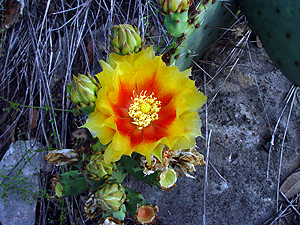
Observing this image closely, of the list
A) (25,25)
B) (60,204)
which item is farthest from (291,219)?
(25,25)

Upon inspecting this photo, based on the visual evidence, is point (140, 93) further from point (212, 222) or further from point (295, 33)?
point (212, 222)

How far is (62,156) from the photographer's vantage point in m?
1.25

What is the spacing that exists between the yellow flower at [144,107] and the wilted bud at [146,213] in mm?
360

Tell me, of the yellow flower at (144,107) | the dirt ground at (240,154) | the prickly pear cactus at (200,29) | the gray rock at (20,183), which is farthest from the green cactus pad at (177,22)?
the gray rock at (20,183)

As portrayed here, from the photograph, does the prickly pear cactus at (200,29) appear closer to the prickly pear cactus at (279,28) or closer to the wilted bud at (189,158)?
the prickly pear cactus at (279,28)

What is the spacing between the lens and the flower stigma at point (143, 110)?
1.16m

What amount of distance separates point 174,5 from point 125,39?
249 millimetres

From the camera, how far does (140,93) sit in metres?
1.20

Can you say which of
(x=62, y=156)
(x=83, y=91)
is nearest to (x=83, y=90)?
(x=83, y=91)

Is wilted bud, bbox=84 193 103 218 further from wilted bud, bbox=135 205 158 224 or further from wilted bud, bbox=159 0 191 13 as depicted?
wilted bud, bbox=159 0 191 13

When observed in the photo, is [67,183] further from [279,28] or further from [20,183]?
[279,28]

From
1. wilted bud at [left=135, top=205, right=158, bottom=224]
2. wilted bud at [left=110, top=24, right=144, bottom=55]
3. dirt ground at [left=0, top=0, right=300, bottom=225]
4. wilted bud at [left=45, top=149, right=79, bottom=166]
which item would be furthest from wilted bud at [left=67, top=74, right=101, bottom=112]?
dirt ground at [left=0, top=0, right=300, bottom=225]

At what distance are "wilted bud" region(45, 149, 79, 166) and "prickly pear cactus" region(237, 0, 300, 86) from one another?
4.17 ft

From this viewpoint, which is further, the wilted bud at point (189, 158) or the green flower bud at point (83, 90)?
the wilted bud at point (189, 158)
